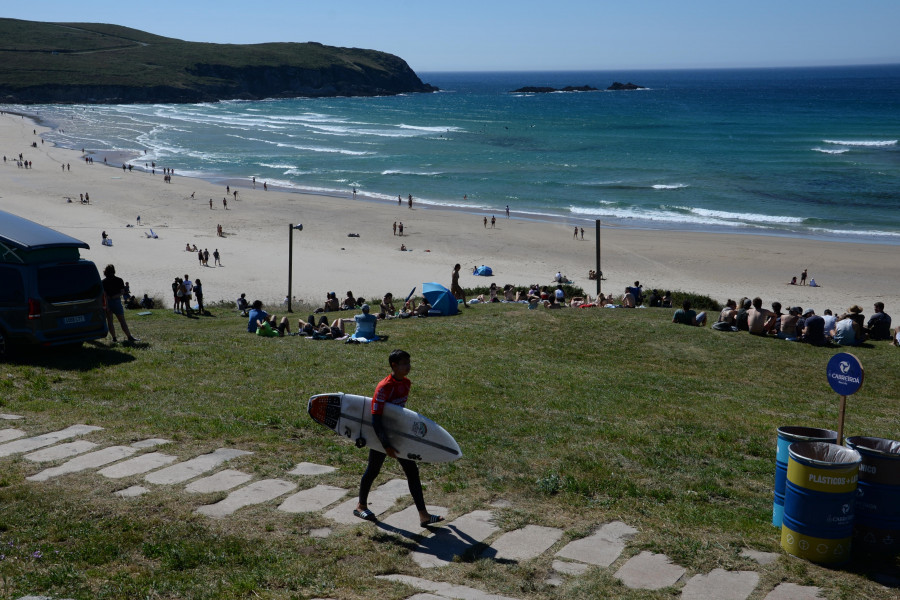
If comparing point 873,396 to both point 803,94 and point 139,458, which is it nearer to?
point 139,458

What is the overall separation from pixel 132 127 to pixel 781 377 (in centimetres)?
10509

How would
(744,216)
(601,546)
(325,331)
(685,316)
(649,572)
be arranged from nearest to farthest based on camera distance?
1. (649,572)
2. (601,546)
3. (325,331)
4. (685,316)
5. (744,216)

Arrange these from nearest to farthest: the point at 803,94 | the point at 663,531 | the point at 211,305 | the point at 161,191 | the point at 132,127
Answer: the point at 663,531, the point at 211,305, the point at 161,191, the point at 132,127, the point at 803,94

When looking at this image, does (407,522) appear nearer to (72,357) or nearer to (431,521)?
(431,521)

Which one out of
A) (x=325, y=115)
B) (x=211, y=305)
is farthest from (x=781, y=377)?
(x=325, y=115)

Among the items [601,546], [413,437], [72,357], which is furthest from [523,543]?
[72,357]

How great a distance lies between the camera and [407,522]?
6234mm

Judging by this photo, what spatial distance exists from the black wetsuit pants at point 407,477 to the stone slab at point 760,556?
2.47 meters

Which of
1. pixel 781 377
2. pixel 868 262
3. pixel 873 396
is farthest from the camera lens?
pixel 868 262

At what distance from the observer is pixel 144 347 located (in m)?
13.1

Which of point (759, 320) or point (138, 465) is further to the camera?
point (759, 320)

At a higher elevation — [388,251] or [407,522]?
[407,522]

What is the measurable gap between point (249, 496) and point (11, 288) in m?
7.15

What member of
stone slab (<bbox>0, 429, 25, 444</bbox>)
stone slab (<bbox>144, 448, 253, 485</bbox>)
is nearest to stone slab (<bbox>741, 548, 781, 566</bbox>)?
stone slab (<bbox>144, 448, 253, 485</bbox>)
